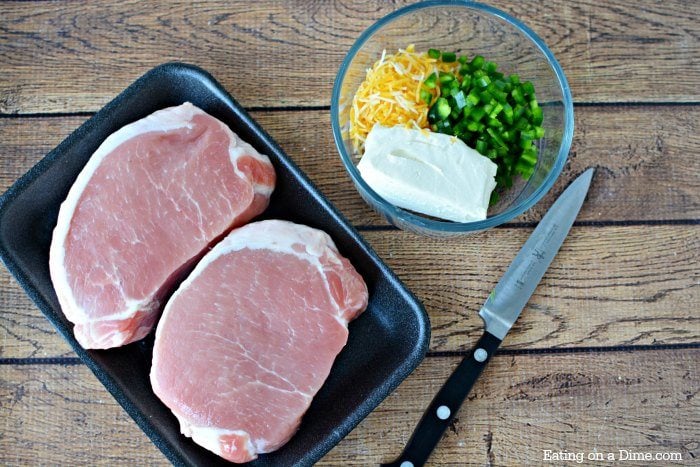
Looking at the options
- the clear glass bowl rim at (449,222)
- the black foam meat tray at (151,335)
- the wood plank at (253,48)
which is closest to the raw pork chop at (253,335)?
the black foam meat tray at (151,335)

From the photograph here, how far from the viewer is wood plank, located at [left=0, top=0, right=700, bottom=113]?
79.1 inches

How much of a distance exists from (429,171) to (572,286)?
621 millimetres

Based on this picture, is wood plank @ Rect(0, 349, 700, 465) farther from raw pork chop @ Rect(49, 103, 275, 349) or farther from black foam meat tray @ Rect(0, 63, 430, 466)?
raw pork chop @ Rect(49, 103, 275, 349)

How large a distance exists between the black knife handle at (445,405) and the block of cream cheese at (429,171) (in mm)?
409

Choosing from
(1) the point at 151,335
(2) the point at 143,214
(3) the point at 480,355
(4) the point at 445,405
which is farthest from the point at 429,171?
(1) the point at 151,335

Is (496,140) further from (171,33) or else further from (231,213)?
(171,33)

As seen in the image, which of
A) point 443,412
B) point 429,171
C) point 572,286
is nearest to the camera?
point 429,171

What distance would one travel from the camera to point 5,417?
6.01ft

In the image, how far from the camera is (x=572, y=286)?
76.0 inches

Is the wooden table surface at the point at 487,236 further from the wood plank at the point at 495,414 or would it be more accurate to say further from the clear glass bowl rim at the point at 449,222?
the clear glass bowl rim at the point at 449,222

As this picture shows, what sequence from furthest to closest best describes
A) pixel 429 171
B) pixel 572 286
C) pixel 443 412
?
pixel 572 286 < pixel 443 412 < pixel 429 171

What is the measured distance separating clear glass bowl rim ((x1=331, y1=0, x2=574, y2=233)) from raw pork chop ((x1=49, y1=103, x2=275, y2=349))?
250mm

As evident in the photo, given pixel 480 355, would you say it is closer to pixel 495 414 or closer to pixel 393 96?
pixel 495 414

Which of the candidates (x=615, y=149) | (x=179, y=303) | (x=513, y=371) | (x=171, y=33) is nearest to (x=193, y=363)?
(x=179, y=303)
